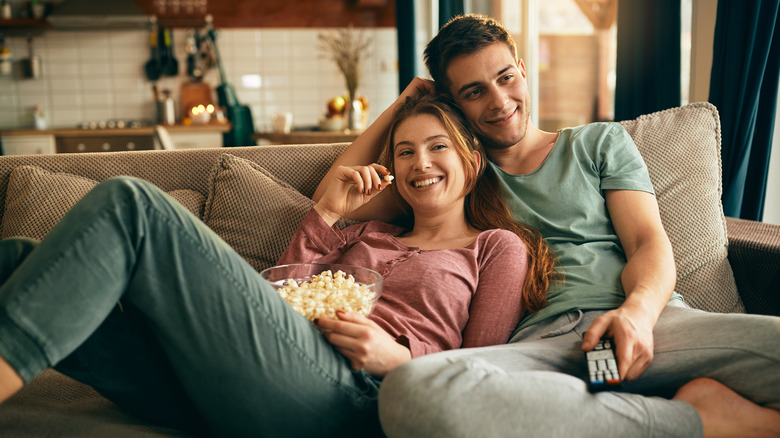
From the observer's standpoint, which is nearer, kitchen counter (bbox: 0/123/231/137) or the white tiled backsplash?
Answer: kitchen counter (bbox: 0/123/231/137)

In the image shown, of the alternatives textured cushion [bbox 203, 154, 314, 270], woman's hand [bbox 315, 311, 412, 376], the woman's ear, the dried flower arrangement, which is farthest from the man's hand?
the dried flower arrangement

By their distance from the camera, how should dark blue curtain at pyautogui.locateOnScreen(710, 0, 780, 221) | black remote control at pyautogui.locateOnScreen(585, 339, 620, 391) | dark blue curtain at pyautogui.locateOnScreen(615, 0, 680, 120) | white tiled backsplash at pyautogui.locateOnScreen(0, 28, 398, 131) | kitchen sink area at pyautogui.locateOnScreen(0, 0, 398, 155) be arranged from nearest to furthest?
black remote control at pyautogui.locateOnScreen(585, 339, 620, 391) < dark blue curtain at pyautogui.locateOnScreen(710, 0, 780, 221) < dark blue curtain at pyautogui.locateOnScreen(615, 0, 680, 120) < kitchen sink area at pyautogui.locateOnScreen(0, 0, 398, 155) < white tiled backsplash at pyautogui.locateOnScreen(0, 28, 398, 131)

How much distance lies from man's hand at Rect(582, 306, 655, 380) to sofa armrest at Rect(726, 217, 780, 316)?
1.85 feet

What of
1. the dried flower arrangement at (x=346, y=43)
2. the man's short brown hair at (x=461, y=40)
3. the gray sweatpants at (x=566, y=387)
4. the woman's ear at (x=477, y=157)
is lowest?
the gray sweatpants at (x=566, y=387)

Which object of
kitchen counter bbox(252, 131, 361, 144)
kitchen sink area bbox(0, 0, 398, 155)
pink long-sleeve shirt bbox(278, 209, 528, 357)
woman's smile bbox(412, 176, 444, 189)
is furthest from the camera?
kitchen sink area bbox(0, 0, 398, 155)

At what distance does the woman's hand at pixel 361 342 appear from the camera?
106 cm

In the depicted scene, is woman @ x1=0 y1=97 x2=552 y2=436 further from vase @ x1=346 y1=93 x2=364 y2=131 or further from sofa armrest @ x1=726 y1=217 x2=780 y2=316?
vase @ x1=346 y1=93 x2=364 y2=131

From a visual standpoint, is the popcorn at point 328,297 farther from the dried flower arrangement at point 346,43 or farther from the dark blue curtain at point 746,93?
the dried flower arrangement at point 346,43

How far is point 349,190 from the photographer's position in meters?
1.52

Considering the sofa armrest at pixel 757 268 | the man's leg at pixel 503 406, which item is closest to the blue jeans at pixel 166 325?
the man's leg at pixel 503 406

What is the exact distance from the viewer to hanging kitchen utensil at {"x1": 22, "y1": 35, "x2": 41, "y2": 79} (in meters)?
5.21

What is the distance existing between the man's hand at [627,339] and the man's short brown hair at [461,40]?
830mm

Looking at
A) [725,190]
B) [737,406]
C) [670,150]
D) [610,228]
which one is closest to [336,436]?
[737,406]

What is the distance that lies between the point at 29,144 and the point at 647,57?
4472 mm
